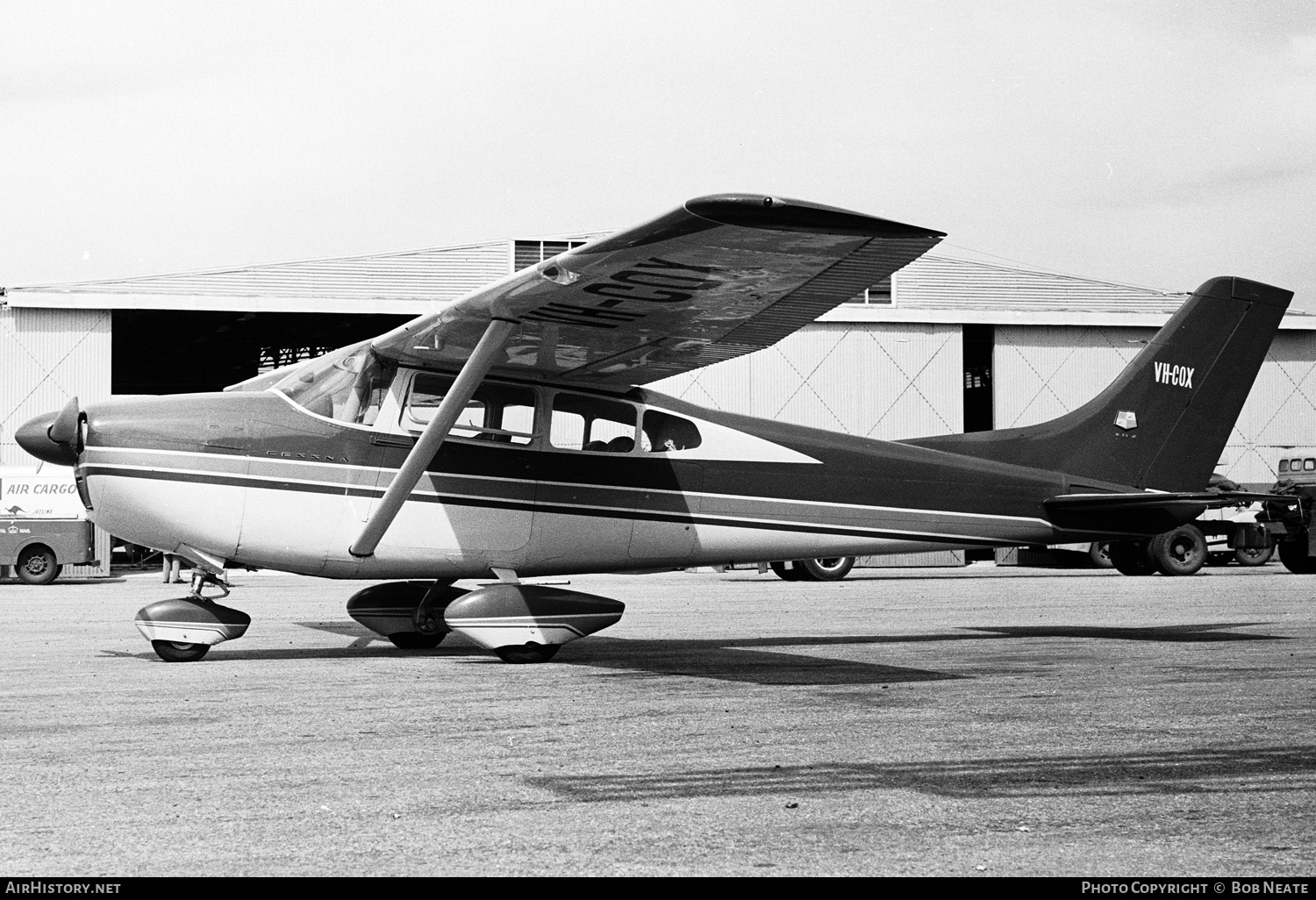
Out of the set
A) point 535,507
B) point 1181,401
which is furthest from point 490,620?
point 1181,401

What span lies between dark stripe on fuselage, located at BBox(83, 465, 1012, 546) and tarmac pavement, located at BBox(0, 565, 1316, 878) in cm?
89

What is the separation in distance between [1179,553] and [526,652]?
20.4m

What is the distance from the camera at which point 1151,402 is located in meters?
11.2

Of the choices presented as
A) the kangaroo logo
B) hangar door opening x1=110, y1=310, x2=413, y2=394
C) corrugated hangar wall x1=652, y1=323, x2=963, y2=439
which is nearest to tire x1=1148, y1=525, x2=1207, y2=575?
corrugated hangar wall x1=652, y1=323, x2=963, y2=439

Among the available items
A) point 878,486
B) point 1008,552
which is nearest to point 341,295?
point 1008,552

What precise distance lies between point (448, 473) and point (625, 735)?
12.5 ft

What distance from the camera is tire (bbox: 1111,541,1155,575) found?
2583 cm

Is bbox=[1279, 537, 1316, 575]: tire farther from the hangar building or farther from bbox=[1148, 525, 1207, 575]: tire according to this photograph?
the hangar building

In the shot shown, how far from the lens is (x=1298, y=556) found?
25.7m

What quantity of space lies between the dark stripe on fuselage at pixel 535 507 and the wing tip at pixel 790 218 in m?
3.32

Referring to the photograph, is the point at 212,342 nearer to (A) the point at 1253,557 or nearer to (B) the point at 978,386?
(B) the point at 978,386

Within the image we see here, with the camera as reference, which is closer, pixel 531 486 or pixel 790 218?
pixel 790 218

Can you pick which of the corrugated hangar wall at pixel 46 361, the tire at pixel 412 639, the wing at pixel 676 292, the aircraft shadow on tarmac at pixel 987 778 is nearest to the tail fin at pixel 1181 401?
the wing at pixel 676 292
